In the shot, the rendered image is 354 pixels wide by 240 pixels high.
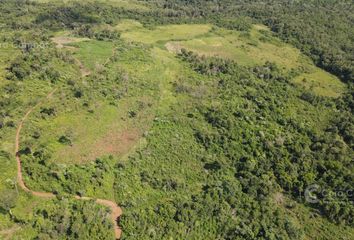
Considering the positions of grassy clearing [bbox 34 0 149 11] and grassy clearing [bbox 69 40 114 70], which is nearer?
grassy clearing [bbox 69 40 114 70]

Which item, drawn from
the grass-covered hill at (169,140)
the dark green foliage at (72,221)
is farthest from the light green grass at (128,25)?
the dark green foliage at (72,221)

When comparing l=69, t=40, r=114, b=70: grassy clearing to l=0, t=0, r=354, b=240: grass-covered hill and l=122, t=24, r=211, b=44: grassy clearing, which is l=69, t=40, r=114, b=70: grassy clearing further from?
l=122, t=24, r=211, b=44: grassy clearing

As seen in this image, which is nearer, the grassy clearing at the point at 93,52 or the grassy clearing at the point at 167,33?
the grassy clearing at the point at 93,52

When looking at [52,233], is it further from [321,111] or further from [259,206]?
[321,111]

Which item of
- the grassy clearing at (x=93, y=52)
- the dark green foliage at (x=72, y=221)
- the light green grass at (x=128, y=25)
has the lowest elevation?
the dark green foliage at (x=72, y=221)

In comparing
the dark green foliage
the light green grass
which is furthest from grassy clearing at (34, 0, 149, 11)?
the dark green foliage

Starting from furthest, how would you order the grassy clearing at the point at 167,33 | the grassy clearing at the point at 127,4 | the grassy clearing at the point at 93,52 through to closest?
the grassy clearing at the point at 127,4, the grassy clearing at the point at 167,33, the grassy clearing at the point at 93,52

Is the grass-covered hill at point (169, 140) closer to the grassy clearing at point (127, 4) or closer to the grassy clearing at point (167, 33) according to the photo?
the grassy clearing at point (167, 33)

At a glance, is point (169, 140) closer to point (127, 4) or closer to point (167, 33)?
point (167, 33)

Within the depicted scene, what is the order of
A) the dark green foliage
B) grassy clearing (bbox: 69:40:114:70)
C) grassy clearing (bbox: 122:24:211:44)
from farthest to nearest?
grassy clearing (bbox: 122:24:211:44) → grassy clearing (bbox: 69:40:114:70) → the dark green foliage

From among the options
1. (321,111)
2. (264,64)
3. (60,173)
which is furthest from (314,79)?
(60,173)
